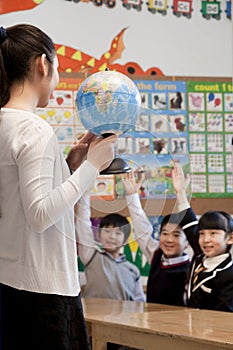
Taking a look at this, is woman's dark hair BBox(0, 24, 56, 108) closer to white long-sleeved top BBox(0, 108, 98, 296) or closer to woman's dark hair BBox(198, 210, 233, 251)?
white long-sleeved top BBox(0, 108, 98, 296)

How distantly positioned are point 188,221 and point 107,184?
1.52 metres

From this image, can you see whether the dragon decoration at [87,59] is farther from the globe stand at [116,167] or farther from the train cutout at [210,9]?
the globe stand at [116,167]

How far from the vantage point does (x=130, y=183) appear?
179 centimetres

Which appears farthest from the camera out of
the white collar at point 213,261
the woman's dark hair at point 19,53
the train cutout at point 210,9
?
the train cutout at point 210,9

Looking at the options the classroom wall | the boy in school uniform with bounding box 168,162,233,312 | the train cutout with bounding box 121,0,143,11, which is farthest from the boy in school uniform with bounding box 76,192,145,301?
the train cutout with bounding box 121,0,143,11

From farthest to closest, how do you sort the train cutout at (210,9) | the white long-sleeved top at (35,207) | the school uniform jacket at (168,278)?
the train cutout at (210,9)
the school uniform jacket at (168,278)
the white long-sleeved top at (35,207)

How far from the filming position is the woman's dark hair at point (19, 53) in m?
1.45

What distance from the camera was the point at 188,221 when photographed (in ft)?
10.4

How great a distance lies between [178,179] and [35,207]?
22.0 inches

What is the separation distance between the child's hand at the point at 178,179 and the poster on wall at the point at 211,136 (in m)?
2.10

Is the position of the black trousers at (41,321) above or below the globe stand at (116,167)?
below

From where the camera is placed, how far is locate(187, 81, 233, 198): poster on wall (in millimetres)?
3920

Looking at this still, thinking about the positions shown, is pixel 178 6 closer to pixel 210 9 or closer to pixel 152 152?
pixel 210 9

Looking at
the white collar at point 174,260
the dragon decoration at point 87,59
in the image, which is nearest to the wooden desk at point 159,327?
the white collar at point 174,260
